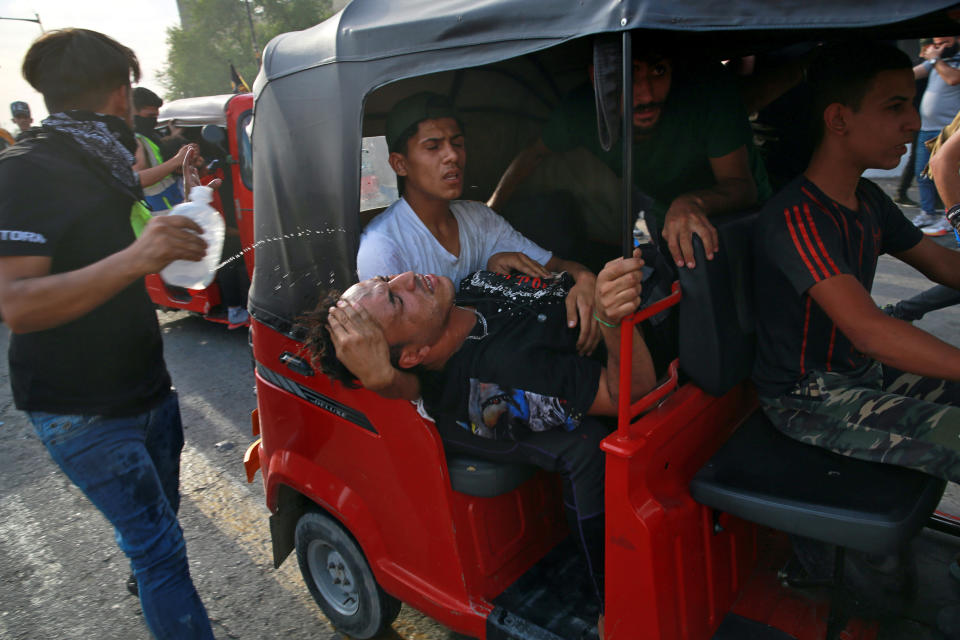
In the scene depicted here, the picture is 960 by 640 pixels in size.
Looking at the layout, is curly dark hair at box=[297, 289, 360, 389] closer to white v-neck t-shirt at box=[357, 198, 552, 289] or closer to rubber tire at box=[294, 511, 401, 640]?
white v-neck t-shirt at box=[357, 198, 552, 289]

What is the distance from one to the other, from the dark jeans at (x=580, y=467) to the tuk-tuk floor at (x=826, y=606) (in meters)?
0.43

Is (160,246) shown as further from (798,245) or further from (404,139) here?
(798,245)

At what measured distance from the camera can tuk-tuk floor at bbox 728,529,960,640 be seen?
193cm

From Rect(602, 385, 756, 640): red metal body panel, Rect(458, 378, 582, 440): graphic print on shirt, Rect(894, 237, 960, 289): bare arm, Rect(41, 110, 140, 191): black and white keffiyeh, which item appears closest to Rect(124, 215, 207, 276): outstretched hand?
Rect(41, 110, 140, 191): black and white keffiyeh

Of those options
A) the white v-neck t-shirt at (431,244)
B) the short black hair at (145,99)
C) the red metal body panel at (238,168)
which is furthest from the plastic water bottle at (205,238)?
the short black hair at (145,99)

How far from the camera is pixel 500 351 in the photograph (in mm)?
1987

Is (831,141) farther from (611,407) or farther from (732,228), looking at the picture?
(611,407)

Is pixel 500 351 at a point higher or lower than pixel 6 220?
lower

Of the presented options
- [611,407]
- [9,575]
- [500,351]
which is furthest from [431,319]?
[9,575]

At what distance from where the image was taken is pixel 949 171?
2887mm

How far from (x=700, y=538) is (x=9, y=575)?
Answer: 3.24 metres

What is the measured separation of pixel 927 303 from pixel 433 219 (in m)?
3.10

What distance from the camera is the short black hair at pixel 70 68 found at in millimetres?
1860

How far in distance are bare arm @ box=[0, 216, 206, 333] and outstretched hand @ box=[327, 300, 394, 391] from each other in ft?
1.46
